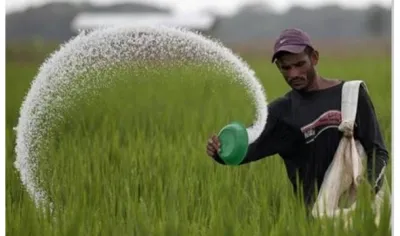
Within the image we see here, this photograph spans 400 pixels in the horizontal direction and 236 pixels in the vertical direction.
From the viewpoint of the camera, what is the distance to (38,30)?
1.56 m

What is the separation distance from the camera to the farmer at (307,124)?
59.7 inches

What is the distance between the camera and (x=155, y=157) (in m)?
1.55

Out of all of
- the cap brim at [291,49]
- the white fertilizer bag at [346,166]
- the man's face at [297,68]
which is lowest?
the white fertilizer bag at [346,166]

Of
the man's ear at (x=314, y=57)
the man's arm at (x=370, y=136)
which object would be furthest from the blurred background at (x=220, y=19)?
the man's arm at (x=370, y=136)

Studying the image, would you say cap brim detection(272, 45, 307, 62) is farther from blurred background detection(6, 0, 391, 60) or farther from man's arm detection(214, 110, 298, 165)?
man's arm detection(214, 110, 298, 165)

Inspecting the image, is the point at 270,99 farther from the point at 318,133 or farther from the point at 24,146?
the point at 24,146

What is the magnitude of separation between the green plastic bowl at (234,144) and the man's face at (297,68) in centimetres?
13

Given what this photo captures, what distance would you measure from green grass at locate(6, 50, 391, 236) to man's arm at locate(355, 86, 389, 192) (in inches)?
0.9

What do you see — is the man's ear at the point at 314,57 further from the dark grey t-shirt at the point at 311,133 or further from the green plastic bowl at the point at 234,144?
the green plastic bowl at the point at 234,144

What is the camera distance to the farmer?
1.52 metres

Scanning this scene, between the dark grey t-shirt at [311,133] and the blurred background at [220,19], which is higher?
the blurred background at [220,19]

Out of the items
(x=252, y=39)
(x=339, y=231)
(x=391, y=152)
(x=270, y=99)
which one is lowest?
(x=339, y=231)

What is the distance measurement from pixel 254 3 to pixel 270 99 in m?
0.20
